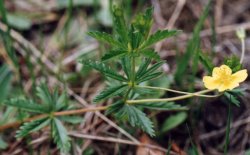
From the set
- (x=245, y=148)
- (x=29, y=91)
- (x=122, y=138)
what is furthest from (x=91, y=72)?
(x=245, y=148)

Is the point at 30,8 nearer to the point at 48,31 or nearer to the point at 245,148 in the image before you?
the point at 48,31

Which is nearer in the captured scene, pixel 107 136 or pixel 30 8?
pixel 107 136

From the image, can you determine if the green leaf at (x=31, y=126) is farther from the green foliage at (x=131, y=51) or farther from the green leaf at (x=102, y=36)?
the green leaf at (x=102, y=36)

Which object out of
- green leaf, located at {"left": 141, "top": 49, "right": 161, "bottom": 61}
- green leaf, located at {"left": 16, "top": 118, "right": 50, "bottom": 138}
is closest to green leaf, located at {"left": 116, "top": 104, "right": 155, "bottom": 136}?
green leaf, located at {"left": 141, "top": 49, "right": 161, "bottom": 61}

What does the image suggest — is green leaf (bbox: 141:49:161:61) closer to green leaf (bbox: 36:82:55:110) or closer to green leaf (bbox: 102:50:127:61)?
green leaf (bbox: 102:50:127:61)

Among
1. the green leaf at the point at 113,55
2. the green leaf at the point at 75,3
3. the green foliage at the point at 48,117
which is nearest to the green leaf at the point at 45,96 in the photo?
the green foliage at the point at 48,117
